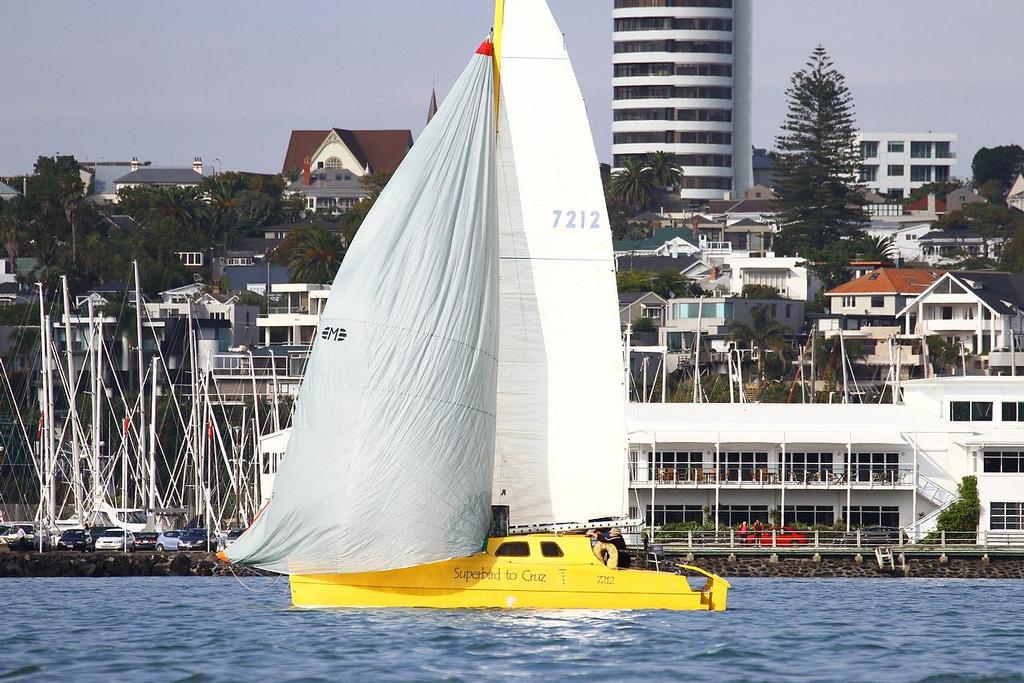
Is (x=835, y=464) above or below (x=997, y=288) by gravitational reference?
below

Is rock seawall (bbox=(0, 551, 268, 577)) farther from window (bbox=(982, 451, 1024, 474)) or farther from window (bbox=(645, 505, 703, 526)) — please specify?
window (bbox=(982, 451, 1024, 474))

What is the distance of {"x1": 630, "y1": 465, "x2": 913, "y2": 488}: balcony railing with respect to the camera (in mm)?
66500

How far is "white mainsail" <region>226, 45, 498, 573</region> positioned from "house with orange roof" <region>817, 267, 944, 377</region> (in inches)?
3522

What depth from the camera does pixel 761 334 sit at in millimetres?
121750

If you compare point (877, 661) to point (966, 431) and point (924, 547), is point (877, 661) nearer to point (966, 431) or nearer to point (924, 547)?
point (924, 547)

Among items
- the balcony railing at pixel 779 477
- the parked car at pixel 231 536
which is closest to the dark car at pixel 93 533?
the parked car at pixel 231 536

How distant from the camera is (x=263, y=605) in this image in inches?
1444

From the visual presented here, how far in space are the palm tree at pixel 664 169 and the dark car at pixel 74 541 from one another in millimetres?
123735

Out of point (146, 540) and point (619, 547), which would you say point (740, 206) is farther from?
point (619, 547)

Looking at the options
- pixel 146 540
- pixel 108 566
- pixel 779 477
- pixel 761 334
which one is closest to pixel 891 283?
pixel 761 334

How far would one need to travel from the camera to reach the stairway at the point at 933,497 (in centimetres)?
6630

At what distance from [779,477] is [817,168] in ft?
316

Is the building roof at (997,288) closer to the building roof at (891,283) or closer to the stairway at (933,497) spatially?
the building roof at (891,283)

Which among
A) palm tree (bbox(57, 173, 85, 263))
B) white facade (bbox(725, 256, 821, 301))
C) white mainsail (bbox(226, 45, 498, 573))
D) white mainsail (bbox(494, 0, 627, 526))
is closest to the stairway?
white mainsail (bbox(494, 0, 627, 526))
